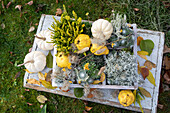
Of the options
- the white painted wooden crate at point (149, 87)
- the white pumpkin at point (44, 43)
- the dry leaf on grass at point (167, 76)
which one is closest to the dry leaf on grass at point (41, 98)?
the white painted wooden crate at point (149, 87)

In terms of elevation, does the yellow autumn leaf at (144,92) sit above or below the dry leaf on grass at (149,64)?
below

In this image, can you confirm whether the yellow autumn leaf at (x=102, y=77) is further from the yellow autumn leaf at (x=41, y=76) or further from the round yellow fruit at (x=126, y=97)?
the yellow autumn leaf at (x=41, y=76)

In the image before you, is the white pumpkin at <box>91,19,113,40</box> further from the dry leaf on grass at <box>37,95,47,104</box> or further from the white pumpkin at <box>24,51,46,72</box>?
the dry leaf on grass at <box>37,95,47,104</box>

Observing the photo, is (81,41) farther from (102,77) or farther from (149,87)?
(149,87)

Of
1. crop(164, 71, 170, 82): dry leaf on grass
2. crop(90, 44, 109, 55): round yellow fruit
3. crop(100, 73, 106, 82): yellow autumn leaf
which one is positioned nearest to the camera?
crop(90, 44, 109, 55): round yellow fruit

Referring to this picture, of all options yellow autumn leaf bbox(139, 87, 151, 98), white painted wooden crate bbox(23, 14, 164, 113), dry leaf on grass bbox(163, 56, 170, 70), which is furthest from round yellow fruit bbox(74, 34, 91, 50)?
dry leaf on grass bbox(163, 56, 170, 70)

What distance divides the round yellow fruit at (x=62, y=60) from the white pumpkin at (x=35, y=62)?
15.9 inches

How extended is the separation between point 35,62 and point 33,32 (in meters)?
0.97

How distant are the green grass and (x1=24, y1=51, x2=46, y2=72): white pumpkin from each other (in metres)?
0.66

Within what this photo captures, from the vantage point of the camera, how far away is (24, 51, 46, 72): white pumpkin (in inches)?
75.5

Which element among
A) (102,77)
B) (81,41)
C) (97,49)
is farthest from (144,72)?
(81,41)

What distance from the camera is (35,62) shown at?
1925mm

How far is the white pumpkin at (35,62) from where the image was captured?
1.92 metres

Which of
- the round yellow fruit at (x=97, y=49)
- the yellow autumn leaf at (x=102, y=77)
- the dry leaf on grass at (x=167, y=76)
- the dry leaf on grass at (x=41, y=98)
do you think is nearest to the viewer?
the round yellow fruit at (x=97, y=49)
